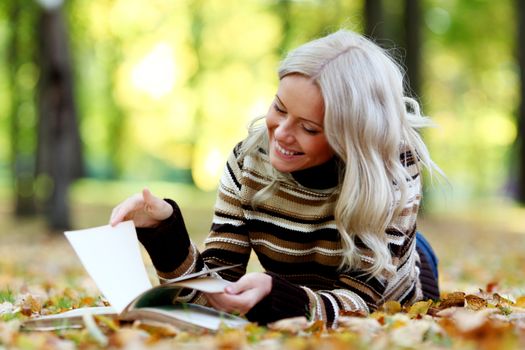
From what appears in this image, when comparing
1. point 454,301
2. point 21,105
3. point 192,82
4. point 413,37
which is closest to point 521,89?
point 413,37

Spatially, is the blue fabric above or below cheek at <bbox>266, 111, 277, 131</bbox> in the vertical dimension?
below

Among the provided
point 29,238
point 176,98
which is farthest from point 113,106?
point 29,238

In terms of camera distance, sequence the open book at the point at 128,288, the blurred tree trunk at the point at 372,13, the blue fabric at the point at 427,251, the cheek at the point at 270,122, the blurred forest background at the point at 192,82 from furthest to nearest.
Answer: the blurred forest background at the point at 192,82 → the blurred tree trunk at the point at 372,13 → the blue fabric at the point at 427,251 → the cheek at the point at 270,122 → the open book at the point at 128,288

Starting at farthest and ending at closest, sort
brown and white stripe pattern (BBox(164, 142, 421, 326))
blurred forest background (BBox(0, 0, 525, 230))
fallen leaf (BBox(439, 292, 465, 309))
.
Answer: blurred forest background (BBox(0, 0, 525, 230)), fallen leaf (BBox(439, 292, 465, 309)), brown and white stripe pattern (BBox(164, 142, 421, 326))

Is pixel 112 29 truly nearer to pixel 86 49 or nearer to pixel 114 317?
pixel 86 49

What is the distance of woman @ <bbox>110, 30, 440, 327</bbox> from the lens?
2.76 m

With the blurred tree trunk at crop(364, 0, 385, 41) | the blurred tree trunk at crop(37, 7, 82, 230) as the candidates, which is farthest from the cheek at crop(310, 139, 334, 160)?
the blurred tree trunk at crop(364, 0, 385, 41)

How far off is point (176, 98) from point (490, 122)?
39.5 feet

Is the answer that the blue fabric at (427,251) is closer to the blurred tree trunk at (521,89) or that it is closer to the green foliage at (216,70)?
the blurred tree trunk at (521,89)

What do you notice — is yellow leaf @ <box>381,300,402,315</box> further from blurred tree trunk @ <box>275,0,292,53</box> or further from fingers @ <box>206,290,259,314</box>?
blurred tree trunk @ <box>275,0,292,53</box>

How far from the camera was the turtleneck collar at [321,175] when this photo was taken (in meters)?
3.01

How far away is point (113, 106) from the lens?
2886 centimetres

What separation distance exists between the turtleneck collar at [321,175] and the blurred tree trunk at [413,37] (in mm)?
10403

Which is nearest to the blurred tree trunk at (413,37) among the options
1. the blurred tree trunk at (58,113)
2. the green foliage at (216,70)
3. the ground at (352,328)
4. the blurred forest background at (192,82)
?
the blurred forest background at (192,82)
